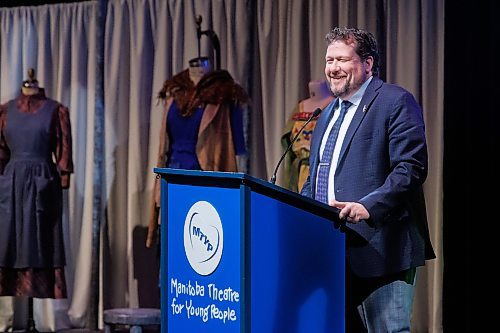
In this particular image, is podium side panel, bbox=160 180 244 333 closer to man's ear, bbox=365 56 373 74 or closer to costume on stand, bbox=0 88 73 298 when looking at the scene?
man's ear, bbox=365 56 373 74

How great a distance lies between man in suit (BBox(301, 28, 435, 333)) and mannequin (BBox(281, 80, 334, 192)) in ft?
6.56

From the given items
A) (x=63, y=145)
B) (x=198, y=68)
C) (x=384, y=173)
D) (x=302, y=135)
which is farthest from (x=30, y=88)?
(x=384, y=173)

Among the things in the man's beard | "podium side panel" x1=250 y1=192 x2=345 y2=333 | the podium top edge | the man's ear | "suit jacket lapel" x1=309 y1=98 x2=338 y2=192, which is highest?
the man's ear

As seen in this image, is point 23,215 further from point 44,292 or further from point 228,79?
point 228,79

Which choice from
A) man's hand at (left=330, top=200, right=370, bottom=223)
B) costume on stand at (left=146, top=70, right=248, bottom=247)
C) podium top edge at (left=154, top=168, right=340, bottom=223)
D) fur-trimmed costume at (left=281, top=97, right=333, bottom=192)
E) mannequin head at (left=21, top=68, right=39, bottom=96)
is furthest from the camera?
mannequin head at (left=21, top=68, right=39, bottom=96)

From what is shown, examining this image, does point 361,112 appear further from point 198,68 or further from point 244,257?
point 198,68

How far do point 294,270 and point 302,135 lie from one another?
2.39 meters

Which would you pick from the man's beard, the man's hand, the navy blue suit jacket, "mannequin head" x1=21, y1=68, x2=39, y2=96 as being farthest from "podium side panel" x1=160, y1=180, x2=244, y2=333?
"mannequin head" x1=21, y1=68, x2=39, y2=96

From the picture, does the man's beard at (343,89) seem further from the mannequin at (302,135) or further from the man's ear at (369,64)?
the mannequin at (302,135)

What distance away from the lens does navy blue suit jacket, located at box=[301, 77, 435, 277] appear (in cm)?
242

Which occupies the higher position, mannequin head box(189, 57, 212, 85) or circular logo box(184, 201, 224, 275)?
mannequin head box(189, 57, 212, 85)

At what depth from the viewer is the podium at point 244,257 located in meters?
2.10
